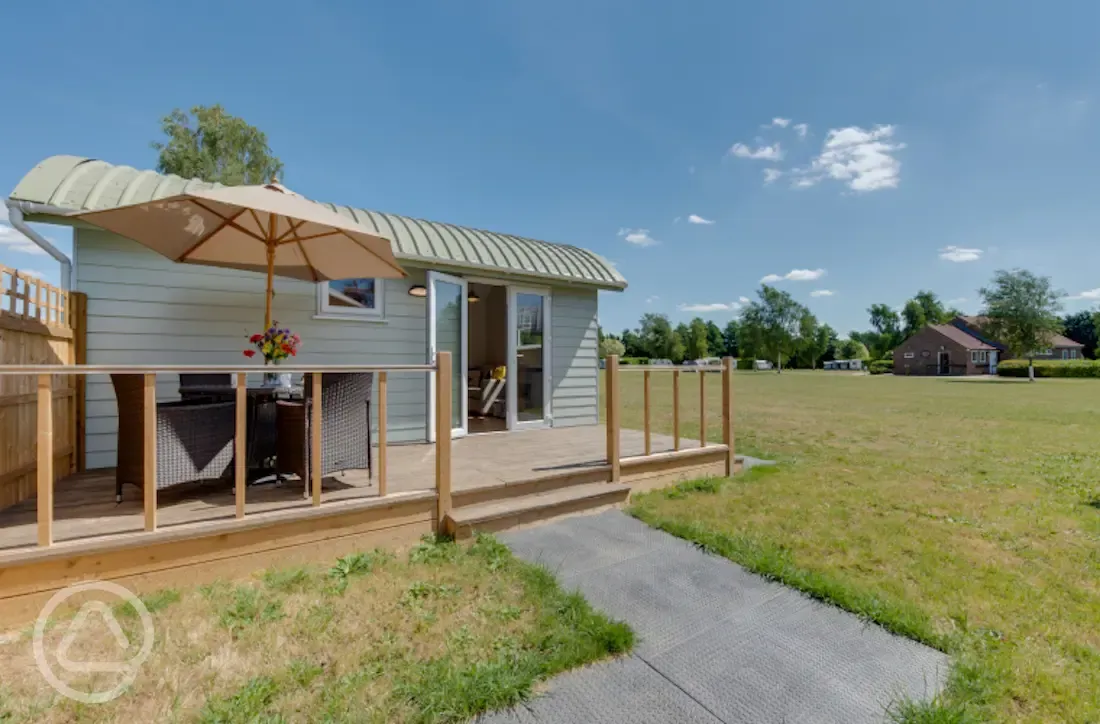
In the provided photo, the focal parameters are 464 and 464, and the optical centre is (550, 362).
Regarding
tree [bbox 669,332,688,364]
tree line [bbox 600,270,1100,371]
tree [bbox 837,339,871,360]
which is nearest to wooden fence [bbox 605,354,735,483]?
tree line [bbox 600,270,1100,371]

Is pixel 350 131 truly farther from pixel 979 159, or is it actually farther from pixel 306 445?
pixel 979 159

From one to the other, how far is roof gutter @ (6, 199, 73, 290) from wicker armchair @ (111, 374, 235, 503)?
1.97 m

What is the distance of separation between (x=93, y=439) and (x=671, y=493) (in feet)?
17.6

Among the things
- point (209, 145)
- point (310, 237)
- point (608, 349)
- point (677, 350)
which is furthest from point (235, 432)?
point (677, 350)

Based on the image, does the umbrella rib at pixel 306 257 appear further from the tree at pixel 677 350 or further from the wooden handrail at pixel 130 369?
the tree at pixel 677 350

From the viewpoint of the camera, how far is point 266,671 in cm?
189

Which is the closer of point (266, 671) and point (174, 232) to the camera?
point (266, 671)

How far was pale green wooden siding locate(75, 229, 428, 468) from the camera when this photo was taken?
427 cm

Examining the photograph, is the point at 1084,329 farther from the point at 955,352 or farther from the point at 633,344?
the point at 633,344

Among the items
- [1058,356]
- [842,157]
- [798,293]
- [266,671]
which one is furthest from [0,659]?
[1058,356]

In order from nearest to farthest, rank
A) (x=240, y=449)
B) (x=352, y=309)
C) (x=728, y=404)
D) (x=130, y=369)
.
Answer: (x=130, y=369)
(x=240, y=449)
(x=728, y=404)
(x=352, y=309)

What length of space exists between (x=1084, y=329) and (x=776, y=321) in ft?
128

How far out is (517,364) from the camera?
6.62 meters

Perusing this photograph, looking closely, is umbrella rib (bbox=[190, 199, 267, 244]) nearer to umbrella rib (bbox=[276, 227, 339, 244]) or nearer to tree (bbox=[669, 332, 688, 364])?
umbrella rib (bbox=[276, 227, 339, 244])
